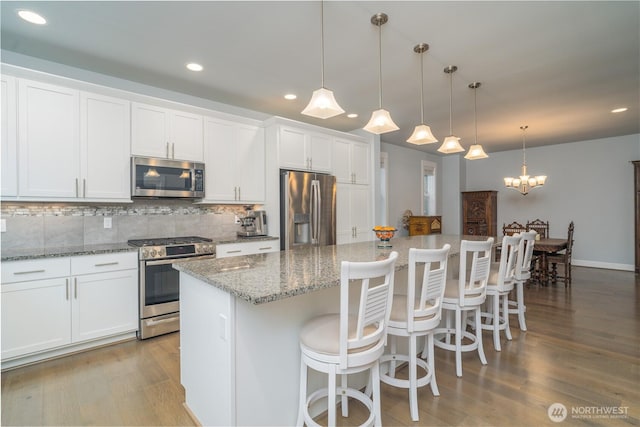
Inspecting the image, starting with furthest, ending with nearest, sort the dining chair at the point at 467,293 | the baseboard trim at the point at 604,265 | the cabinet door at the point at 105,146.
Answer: the baseboard trim at the point at 604,265
the cabinet door at the point at 105,146
the dining chair at the point at 467,293

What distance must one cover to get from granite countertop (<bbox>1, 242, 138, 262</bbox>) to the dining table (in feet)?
18.3

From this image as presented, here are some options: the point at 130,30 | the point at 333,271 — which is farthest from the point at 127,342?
the point at 130,30

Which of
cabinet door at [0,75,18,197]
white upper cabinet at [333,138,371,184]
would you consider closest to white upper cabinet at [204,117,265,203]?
white upper cabinet at [333,138,371,184]

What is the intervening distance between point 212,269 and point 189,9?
182 centimetres

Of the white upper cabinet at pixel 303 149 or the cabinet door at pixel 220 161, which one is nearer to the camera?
the cabinet door at pixel 220 161

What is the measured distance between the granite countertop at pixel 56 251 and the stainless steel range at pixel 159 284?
0.58 feet

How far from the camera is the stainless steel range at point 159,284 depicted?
9.62ft

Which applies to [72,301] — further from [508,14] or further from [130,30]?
[508,14]

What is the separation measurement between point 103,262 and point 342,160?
326cm

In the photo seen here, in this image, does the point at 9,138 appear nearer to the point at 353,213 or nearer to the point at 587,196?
the point at 353,213

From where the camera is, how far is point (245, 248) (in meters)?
3.63

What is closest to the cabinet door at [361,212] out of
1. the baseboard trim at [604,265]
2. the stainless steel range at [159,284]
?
the stainless steel range at [159,284]

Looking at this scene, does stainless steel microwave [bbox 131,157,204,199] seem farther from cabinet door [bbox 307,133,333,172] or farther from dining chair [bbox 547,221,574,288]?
dining chair [bbox 547,221,574,288]

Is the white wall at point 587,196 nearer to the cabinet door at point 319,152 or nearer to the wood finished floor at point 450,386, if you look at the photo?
the wood finished floor at point 450,386
